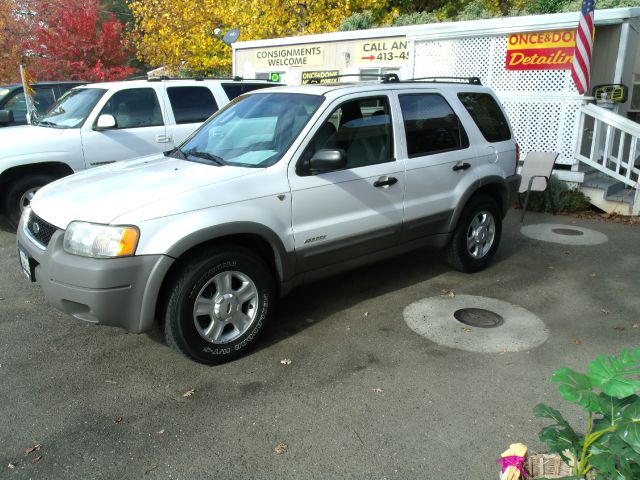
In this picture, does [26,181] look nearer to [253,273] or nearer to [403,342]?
[253,273]

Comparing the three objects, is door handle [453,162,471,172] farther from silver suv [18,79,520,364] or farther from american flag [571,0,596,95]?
american flag [571,0,596,95]

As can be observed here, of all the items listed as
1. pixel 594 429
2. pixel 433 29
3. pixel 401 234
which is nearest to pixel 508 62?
pixel 433 29

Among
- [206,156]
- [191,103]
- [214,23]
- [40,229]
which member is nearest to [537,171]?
[191,103]

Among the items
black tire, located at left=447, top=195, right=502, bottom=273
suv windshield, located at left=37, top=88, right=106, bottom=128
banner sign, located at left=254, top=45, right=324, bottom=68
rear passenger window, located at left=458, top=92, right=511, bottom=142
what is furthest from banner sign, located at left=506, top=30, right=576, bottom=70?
suv windshield, located at left=37, top=88, right=106, bottom=128

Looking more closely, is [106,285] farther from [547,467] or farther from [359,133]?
[547,467]

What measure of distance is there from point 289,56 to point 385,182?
33.5 ft

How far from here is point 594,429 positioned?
2.09 meters

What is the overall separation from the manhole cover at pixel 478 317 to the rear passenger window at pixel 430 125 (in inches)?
56.8

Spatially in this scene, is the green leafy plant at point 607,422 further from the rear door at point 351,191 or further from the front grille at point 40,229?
the front grille at point 40,229

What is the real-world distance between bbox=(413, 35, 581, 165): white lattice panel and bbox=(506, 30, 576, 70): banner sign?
109 mm

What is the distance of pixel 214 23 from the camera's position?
2081cm

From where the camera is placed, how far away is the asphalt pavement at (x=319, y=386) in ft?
9.55

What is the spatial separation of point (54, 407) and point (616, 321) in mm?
4343

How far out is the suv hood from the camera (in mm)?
3480
